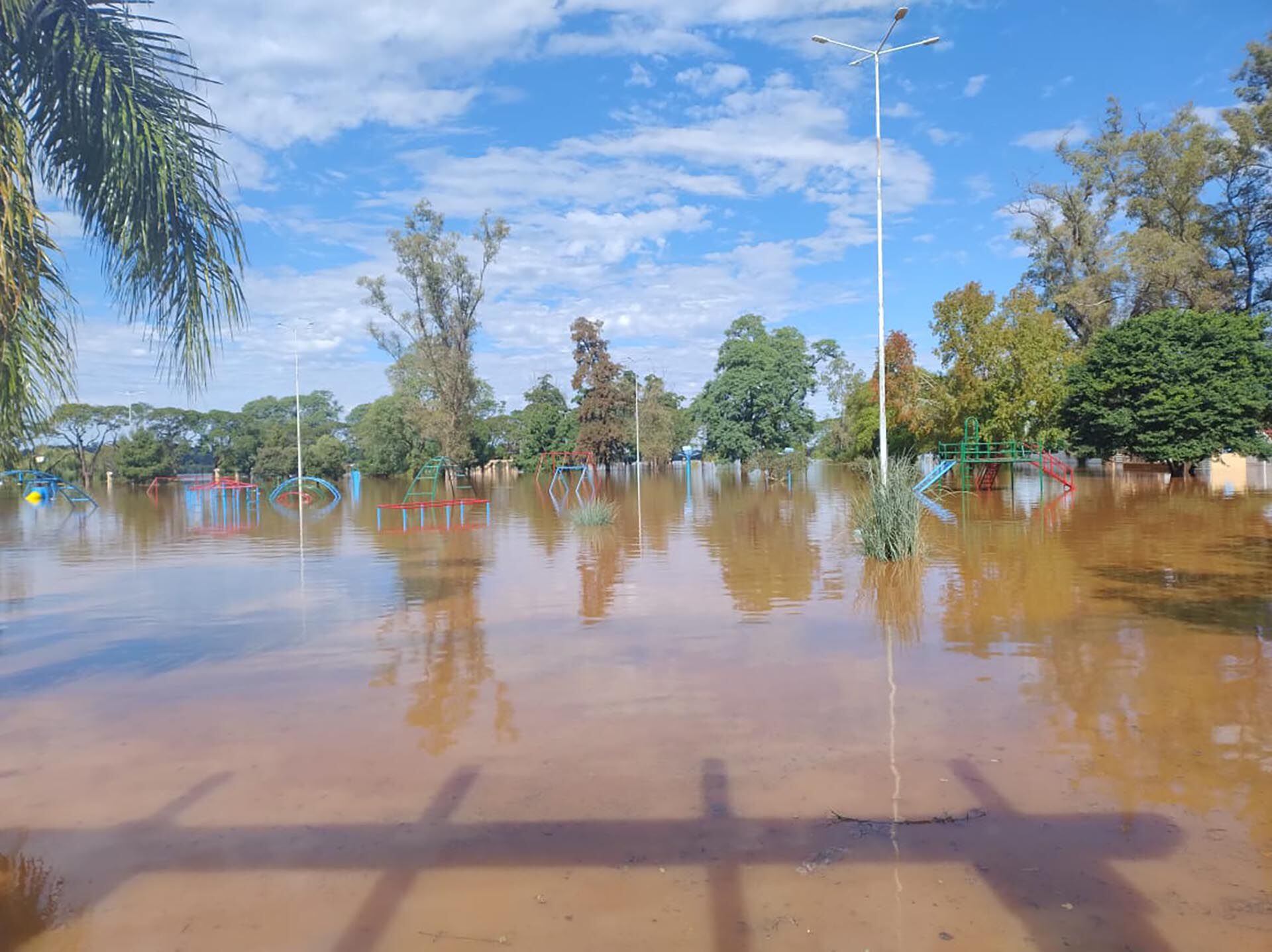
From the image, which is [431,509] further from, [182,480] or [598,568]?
[182,480]

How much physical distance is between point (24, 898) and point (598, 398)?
186 ft

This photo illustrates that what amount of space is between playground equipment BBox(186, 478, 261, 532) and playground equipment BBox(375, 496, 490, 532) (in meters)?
4.21

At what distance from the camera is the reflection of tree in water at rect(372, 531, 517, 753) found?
6.66m

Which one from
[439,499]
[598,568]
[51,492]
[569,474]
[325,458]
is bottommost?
[598,568]

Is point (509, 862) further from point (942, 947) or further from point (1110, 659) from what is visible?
point (1110, 659)

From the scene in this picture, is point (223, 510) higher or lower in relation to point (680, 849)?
higher

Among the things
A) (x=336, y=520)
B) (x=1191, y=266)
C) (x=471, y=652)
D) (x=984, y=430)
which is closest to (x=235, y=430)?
(x=336, y=520)

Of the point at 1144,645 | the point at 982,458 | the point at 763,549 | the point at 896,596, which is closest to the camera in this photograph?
the point at 1144,645

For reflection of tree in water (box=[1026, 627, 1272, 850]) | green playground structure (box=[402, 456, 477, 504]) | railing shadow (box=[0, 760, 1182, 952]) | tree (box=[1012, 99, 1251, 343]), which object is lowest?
railing shadow (box=[0, 760, 1182, 952])

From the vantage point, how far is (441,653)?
8.91 metres

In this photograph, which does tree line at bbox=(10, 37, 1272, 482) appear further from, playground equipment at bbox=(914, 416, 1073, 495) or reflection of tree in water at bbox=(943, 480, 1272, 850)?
reflection of tree in water at bbox=(943, 480, 1272, 850)

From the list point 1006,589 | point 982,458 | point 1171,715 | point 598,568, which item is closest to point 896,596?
point 1006,589

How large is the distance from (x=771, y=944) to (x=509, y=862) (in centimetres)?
143

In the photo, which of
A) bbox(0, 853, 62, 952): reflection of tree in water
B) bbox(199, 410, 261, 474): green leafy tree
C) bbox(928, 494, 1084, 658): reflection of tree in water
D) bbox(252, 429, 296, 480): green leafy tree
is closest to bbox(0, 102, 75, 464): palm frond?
bbox(0, 853, 62, 952): reflection of tree in water
